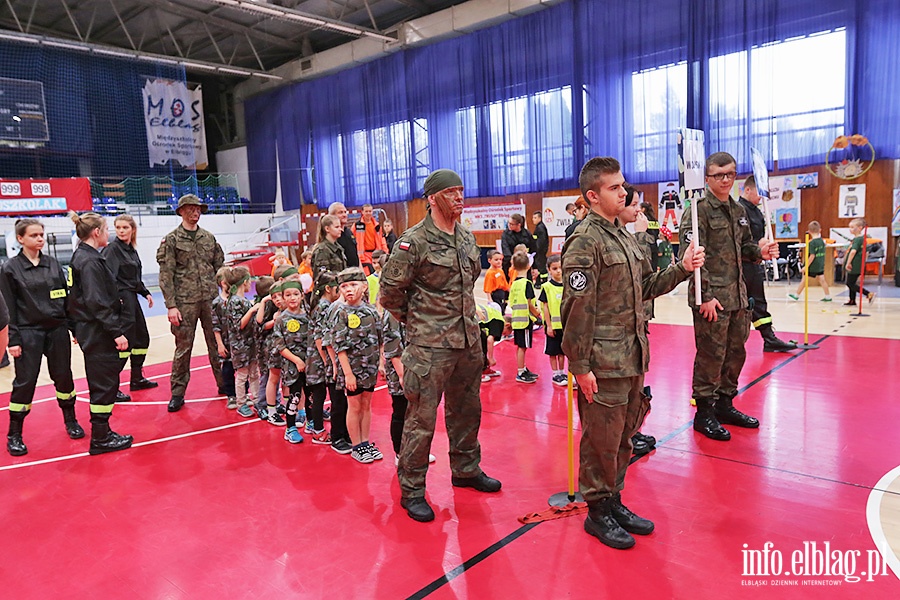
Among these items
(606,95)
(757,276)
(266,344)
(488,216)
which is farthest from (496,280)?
(488,216)

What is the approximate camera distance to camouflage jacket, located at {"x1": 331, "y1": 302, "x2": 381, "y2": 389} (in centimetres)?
398

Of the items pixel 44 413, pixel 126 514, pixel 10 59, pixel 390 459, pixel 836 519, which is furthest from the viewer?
pixel 10 59

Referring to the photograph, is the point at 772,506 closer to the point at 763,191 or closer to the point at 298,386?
the point at 763,191

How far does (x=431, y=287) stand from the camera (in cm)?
332

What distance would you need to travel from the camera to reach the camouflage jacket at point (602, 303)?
110 inches

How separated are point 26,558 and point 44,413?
325 cm

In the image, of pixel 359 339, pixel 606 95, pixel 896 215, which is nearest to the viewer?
pixel 359 339

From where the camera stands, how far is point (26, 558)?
3139mm

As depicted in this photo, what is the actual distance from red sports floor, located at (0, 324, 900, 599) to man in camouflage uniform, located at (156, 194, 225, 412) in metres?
0.64

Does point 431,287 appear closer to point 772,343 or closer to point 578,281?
point 578,281

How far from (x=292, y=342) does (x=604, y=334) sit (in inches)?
104

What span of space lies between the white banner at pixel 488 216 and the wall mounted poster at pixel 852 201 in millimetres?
7343

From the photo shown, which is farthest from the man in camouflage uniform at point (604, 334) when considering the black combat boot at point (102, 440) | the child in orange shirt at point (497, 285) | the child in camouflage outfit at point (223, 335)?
the child in orange shirt at point (497, 285)

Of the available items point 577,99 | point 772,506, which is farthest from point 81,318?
point 577,99
